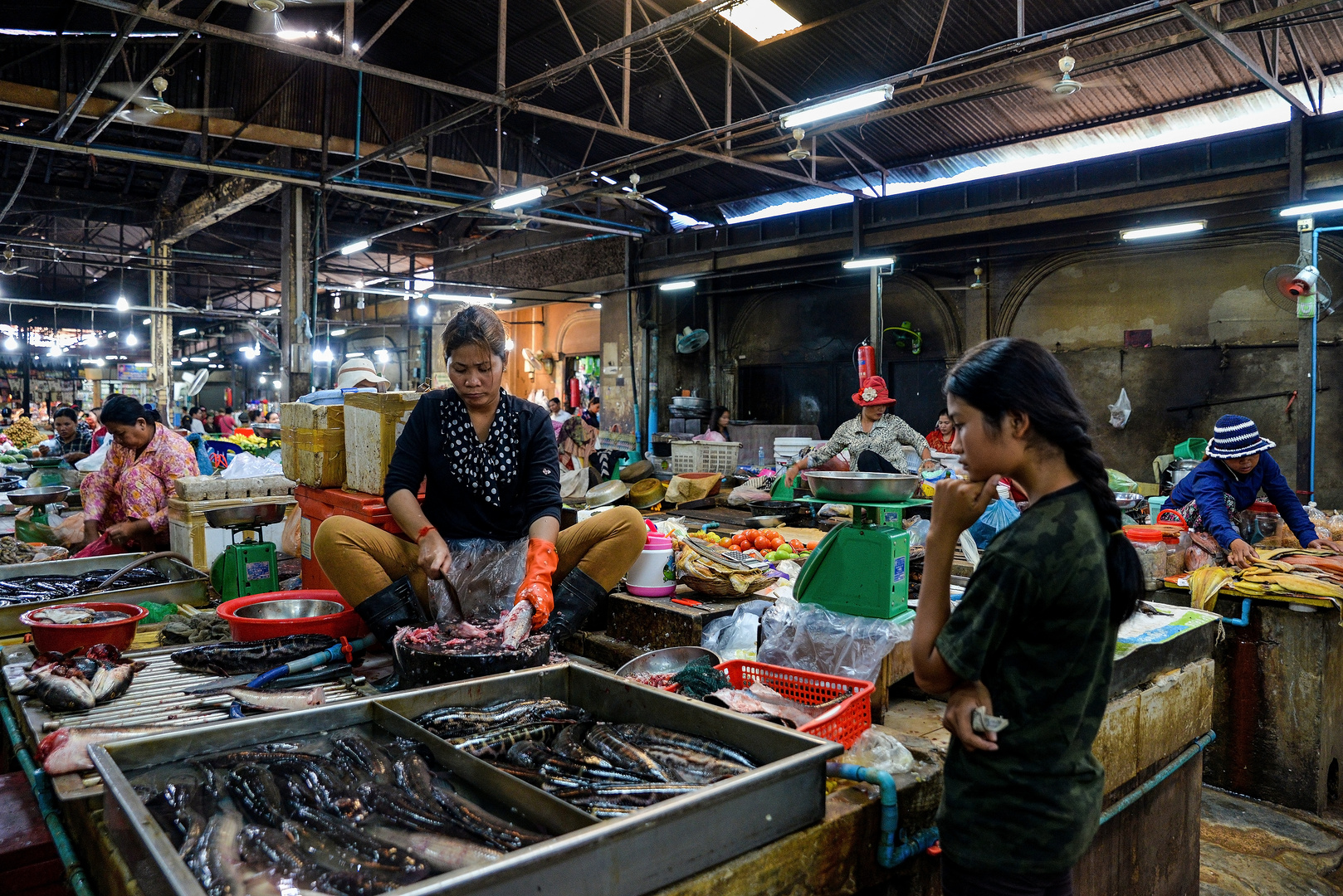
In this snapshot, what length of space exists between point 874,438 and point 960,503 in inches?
254

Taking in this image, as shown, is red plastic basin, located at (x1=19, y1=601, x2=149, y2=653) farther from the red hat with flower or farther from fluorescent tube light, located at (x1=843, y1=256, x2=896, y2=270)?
fluorescent tube light, located at (x1=843, y1=256, x2=896, y2=270)

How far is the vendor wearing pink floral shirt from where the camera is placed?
529 cm

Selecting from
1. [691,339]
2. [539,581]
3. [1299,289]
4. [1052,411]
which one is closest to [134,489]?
[539,581]

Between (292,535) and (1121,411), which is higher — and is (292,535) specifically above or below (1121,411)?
below

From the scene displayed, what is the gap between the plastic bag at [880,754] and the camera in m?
2.35

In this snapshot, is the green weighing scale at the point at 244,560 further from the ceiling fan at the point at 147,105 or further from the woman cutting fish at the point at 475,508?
the ceiling fan at the point at 147,105

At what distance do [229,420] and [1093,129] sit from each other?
58.6 feet

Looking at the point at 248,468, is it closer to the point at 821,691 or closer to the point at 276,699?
the point at 276,699

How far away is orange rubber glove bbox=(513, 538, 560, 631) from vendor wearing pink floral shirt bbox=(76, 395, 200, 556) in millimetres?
3450

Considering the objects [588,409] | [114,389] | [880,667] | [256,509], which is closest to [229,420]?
[114,389]

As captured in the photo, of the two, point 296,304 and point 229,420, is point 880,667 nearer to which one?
point 296,304

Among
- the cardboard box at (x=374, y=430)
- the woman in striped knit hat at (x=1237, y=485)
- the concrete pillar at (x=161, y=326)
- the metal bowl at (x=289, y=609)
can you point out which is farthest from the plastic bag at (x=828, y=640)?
the concrete pillar at (x=161, y=326)

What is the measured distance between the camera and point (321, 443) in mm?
4902

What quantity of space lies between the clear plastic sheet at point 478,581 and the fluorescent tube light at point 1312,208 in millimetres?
9090
